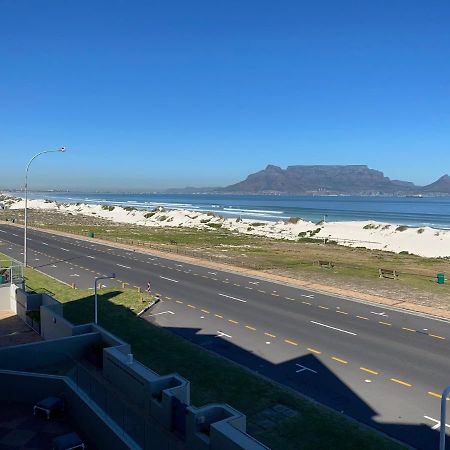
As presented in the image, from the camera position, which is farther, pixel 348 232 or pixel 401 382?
pixel 348 232

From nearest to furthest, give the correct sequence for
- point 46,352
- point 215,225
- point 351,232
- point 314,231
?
point 46,352 < point 351,232 < point 314,231 < point 215,225

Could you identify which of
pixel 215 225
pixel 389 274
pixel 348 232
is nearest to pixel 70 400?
pixel 389 274

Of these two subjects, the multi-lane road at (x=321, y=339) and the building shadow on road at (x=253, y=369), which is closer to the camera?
the building shadow on road at (x=253, y=369)

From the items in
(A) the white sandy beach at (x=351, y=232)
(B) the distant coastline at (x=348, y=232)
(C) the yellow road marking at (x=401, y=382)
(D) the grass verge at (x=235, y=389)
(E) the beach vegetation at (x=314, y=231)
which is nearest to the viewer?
(D) the grass verge at (x=235, y=389)

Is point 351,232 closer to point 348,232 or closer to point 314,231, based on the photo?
point 348,232

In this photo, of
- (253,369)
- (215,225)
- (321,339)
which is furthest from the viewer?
(215,225)

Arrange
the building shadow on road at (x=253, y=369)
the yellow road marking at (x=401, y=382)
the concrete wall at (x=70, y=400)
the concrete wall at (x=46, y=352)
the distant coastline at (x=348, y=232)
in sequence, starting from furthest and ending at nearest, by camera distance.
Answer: the distant coastline at (x=348, y=232) < the yellow road marking at (x=401, y=382) < the concrete wall at (x=46, y=352) < the building shadow on road at (x=253, y=369) < the concrete wall at (x=70, y=400)

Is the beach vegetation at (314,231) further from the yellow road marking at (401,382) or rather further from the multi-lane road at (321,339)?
the yellow road marking at (401,382)

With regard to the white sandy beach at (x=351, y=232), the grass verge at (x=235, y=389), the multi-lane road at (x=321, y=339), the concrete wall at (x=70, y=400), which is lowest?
the white sandy beach at (x=351, y=232)

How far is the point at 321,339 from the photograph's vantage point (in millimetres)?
25375

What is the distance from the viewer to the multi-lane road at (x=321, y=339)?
17.9 meters

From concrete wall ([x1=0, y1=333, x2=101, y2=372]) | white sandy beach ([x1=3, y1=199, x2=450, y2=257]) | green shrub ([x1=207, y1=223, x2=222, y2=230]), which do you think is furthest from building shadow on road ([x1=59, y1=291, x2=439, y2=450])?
green shrub ([x1=207, y1=223, x2=222, y2=230])

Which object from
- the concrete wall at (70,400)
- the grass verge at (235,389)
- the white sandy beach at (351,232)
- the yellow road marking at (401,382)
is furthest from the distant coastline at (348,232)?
the concrete wall at (70,400)

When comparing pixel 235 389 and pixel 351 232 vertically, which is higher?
pixel 235 389
